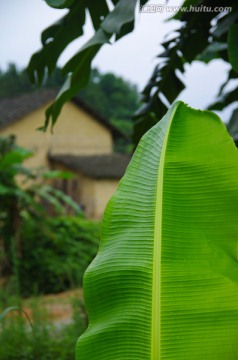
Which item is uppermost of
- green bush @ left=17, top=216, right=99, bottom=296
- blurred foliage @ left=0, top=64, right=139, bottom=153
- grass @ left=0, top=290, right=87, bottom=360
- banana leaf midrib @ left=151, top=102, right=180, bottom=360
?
banana leaf midrib @ left=151, top=102, right=180, bottom=360

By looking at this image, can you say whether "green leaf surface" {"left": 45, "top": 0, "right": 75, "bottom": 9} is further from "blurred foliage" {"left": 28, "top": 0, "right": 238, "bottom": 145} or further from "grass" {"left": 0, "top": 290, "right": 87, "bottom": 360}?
"grass" {"left": 0, "top": 290, "right": 87, "bottom": 360}

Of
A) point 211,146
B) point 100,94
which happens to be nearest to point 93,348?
point 211,146

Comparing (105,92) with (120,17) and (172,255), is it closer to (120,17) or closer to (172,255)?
(120,17)

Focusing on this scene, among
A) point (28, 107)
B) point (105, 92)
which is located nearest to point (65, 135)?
point (28, 107)

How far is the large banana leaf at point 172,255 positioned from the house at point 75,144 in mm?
14129

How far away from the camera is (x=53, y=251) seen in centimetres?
703

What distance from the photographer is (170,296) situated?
0.90 m

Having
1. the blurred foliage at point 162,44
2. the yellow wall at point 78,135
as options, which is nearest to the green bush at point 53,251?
the blurred foliage at point 162,44

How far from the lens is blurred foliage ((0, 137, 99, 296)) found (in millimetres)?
6512

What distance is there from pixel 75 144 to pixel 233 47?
17.1 meters

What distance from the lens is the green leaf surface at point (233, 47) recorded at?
1394 millimetres

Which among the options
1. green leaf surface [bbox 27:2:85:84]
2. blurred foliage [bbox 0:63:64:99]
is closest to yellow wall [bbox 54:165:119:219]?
green leaf surface [bbox 27:2:85:84]

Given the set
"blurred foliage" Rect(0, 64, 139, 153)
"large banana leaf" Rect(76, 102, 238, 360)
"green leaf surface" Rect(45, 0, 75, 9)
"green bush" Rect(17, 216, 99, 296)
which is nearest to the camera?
"large banana leaf" Rect(76, 102, 238, 360)

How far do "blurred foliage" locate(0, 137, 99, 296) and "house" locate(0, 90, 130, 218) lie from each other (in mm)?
7996
